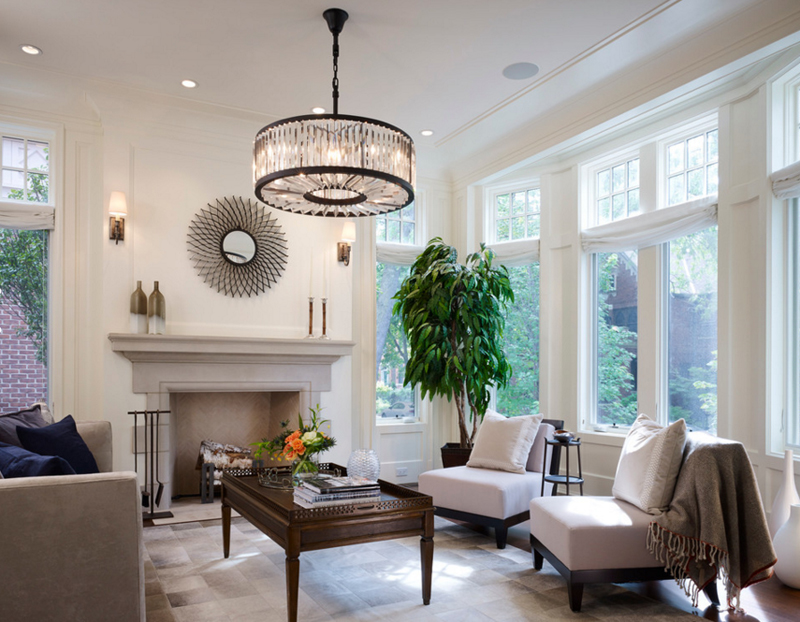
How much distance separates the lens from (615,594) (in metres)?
3.13

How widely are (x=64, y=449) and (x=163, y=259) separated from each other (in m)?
1.99

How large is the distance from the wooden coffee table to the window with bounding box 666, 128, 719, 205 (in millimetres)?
3032

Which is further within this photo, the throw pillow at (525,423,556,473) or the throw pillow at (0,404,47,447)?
the throw pillow at (525,423,556,473)

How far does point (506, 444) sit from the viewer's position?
4316 mm

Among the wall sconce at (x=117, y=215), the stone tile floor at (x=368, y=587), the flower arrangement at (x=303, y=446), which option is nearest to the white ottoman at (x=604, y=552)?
the stone tile floor at (x=368, y=587)

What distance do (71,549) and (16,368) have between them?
3.18m

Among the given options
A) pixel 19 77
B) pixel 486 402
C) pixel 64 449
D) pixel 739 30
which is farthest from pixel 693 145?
pixel 19 77

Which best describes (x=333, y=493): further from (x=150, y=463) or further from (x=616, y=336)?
(x=616, y=336)

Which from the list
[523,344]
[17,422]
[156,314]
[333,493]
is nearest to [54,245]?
[156,314]

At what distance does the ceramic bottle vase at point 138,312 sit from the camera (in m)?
4.66

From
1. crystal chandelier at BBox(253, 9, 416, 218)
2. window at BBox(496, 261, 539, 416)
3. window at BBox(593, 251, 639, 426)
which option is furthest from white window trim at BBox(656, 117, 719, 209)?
crystal chandelier at BBox(253, 9, 416, 218)

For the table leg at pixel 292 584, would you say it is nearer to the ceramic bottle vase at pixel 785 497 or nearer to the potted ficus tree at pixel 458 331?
the ceramic bottle vase at pixel 785 497

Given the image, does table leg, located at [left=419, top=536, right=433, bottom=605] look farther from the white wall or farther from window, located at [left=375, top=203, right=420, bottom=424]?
window, located at [left=375, top=203, right=420, bottom=424]

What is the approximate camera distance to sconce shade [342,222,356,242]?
553 cm
